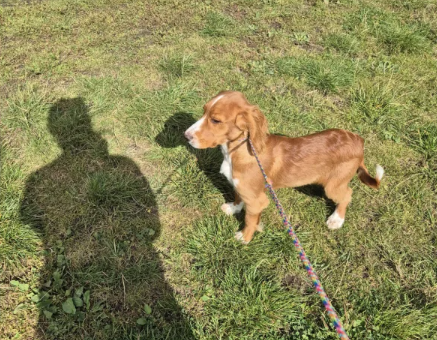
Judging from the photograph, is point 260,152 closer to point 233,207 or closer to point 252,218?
point 252,218

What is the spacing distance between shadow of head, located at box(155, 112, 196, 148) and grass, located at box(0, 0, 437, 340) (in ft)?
0.07

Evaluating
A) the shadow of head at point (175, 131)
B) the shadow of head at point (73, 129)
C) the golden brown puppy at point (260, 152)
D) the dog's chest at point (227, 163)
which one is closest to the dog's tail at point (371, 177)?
the golden brown puppy at point (260, 152)

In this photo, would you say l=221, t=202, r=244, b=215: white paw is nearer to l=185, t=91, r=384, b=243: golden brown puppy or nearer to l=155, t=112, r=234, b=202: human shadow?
l=155, t=112, r=234, b=202: human shadow

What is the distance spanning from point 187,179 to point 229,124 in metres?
1.24

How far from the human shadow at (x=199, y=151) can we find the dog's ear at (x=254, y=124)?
46.5 inches

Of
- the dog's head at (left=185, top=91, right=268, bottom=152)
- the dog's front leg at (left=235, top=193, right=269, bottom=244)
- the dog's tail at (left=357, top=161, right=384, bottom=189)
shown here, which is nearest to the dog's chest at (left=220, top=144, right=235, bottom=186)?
the dog's head at (left=185, top=91, right=268, bottom=152)

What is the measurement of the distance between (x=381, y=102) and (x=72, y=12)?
554cm

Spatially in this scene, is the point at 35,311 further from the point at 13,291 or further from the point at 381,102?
the point at 381,102

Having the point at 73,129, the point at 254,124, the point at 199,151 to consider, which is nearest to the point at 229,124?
the point at 254,124

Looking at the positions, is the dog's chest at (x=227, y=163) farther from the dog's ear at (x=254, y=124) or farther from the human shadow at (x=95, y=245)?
the human shadow at (x=95, y=245)

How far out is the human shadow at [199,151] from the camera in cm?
379

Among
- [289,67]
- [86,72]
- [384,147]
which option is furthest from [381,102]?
[86,72]

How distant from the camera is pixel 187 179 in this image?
376 centimetres

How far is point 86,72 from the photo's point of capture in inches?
191
